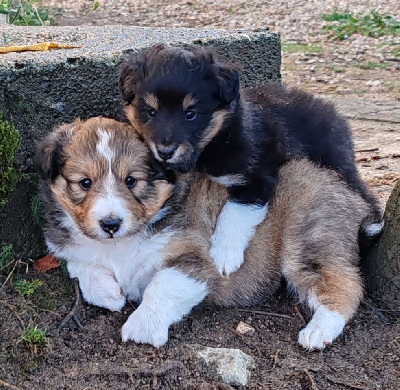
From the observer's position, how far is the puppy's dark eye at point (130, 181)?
3932 millimetres

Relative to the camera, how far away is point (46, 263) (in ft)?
15.0

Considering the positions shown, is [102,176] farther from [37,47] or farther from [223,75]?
[37,47]

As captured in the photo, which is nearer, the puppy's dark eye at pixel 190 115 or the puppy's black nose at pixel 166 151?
the puppy's black nose at pixel 166 151

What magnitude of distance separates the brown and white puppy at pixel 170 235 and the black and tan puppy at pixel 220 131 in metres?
0.12

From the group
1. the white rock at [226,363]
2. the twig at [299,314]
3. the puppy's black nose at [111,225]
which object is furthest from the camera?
the twig at [299,314]

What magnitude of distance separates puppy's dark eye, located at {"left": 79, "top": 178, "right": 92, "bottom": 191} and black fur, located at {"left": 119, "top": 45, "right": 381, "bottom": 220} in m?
0.41

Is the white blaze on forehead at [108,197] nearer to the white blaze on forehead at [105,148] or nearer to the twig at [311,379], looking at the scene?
the white blaze on forehead at [105,148]

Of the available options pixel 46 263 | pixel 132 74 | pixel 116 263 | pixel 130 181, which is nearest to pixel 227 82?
pixel 132 74

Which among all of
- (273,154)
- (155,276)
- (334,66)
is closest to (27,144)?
(155,276)

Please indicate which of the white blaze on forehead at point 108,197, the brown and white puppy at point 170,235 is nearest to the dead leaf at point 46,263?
the brown and white puppy at point 170,235

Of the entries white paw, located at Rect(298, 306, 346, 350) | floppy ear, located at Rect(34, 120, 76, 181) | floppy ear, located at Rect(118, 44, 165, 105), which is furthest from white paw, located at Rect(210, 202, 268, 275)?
floppy ear, located at Rect(34, 120, 76, 181)

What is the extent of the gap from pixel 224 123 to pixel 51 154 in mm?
1043

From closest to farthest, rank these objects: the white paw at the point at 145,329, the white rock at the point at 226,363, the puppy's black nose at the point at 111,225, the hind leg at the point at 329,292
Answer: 1. the white rock at the point at 226,363
2. the puppy's black nose at the point at 111,225
3. the white paw at the point at 145,329
4. the hind leg at the point at 329,292

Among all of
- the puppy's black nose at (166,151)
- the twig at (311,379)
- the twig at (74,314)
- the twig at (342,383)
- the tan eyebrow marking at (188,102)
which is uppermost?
the tan eyebrow marking at (188,102)
